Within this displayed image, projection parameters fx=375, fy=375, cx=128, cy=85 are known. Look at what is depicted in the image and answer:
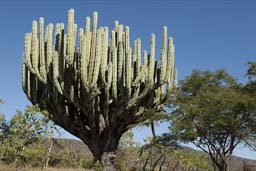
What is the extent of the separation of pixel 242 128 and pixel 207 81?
8.22 feet

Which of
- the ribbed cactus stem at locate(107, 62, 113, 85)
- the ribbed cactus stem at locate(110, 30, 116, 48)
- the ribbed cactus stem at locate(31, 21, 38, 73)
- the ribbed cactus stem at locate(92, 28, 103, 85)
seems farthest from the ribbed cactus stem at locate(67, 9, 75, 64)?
A: the ribbed cactus stem at locate(110, 30, 116, 48)

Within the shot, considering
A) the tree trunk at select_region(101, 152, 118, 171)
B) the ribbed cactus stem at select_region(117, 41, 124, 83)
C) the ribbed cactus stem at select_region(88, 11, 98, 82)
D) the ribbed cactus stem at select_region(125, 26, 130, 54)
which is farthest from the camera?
the tree trunk at select_region(101, 152, 118, 171)

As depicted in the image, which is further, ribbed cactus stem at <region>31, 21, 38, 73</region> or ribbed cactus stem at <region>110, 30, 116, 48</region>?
ribbed cactus stem at <region>110, 30, 116, 48</region>

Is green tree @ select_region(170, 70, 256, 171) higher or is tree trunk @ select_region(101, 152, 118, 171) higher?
green tree @ select_region(170, 70, 256, 171)

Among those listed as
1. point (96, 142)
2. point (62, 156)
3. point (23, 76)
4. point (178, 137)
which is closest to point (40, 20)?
point (23, 76)

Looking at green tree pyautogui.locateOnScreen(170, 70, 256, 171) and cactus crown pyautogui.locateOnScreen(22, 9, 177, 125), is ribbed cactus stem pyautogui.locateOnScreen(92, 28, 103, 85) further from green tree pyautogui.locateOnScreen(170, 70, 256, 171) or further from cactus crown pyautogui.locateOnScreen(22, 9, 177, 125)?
green tree pyautogui.locateOnScreen(170, 70, 256, 171)

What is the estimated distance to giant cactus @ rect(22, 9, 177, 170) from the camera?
484 inches

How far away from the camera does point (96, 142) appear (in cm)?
1427

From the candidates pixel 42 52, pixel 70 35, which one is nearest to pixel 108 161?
pixel 42 52

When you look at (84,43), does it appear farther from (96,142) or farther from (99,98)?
(96,142)

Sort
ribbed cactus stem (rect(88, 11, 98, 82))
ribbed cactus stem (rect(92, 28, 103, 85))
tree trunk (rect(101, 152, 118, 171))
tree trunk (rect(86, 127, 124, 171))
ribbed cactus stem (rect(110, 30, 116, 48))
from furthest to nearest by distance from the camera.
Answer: tree trunk (rect(86, 127, 124, 171)) → tree trunk (rect(101, 152, 118, 171)) → ribbed cactus stem (rect(110, 30, 116, 48)) → ribbed cactus stem (rect(88, 11, 98, 82)) → ribbed cactus stem (rect(92, 28, 103, 85))

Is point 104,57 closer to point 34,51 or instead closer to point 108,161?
point 34,51

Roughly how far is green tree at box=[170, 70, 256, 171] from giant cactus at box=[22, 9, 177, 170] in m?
1.24

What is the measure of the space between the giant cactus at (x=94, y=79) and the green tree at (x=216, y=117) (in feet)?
4.06
